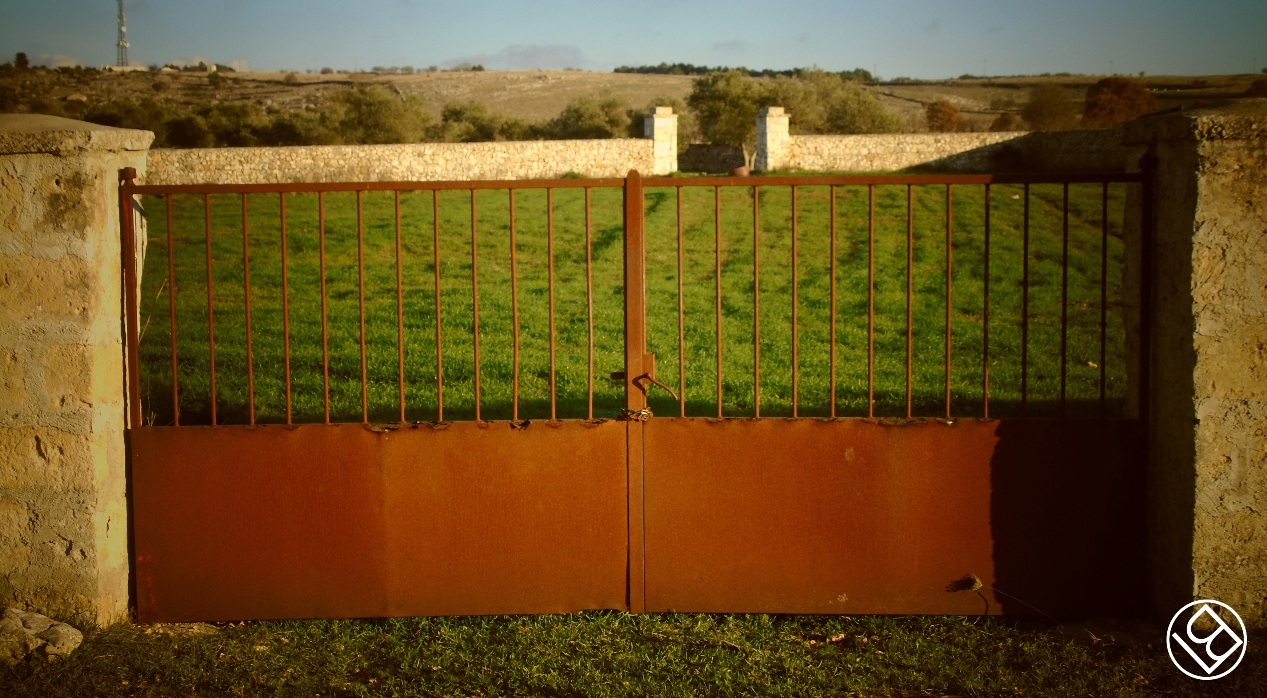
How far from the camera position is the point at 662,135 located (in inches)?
1166

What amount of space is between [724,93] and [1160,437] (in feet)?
116

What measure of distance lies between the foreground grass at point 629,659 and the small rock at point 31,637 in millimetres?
70

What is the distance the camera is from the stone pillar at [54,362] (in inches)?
166

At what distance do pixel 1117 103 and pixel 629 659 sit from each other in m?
46.4

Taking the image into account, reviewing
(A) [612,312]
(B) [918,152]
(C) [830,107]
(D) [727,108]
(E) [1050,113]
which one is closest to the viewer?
(A) [612,312]

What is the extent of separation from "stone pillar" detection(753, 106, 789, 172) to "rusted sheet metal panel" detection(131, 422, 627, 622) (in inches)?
1037

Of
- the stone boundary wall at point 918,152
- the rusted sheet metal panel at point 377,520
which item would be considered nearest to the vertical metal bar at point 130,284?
the rusted sheet metal panel at point 377,520

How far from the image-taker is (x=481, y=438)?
178 inches

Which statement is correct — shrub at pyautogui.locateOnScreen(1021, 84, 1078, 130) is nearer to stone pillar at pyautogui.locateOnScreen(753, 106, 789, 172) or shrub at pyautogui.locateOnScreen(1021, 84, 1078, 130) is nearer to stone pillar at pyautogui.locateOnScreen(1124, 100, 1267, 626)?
stone pillar at pyautogui.locateOnScreen(753, 106, 789, 172)

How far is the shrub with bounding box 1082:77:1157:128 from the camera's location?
1636 inches

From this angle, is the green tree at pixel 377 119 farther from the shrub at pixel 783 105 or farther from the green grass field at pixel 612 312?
the green grass field at pixel 612 312

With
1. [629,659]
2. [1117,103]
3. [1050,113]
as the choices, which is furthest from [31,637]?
[1117,103]

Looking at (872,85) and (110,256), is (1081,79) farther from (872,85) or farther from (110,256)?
(110,256)

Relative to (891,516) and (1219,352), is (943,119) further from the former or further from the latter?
(891,516)
